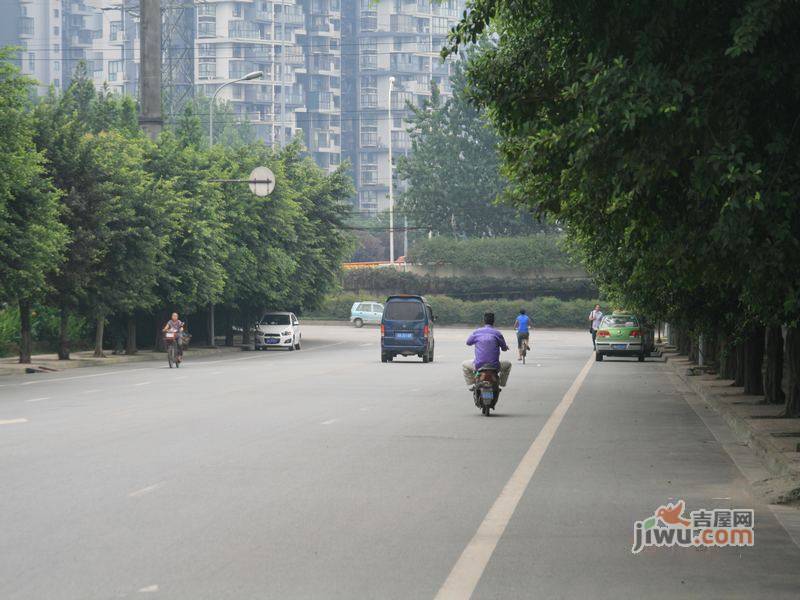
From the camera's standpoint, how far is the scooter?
22.5 m

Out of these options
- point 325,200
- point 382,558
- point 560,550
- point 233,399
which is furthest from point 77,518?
point 325,200

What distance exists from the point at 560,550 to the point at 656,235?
517 cm

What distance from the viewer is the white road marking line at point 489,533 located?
27.0 feet

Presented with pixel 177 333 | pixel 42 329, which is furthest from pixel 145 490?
pixel 42 329

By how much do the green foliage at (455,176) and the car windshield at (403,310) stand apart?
59.9 meters

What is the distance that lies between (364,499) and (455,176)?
317ft

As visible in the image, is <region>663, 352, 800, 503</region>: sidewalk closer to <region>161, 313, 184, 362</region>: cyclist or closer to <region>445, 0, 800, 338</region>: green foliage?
<region>445, 0, 800, 338</region>: green foliage

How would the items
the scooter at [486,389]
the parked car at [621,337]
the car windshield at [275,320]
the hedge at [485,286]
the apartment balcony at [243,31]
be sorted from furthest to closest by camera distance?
1. the apartment balcony at [243,31]
2. the hedge at [485,286]
3. the car windshield at [275,320]
4. the parked car at [621,337]
5. the scooter at [486,389]

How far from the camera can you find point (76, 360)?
44438mm

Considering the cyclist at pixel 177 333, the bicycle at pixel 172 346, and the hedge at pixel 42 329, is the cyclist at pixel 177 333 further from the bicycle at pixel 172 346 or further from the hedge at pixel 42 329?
the hedge at pixel 42 329

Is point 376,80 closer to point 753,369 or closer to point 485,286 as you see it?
point 485,286

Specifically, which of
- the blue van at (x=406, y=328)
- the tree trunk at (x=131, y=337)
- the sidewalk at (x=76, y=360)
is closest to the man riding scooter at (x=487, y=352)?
the sidewalk at (x=76, y=360)

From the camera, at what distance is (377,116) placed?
186 metres

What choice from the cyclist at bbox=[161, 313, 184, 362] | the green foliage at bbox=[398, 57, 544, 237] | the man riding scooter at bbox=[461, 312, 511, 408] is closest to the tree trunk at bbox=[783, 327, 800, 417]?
the man riding scooter at bbox=[461, 312, 511, 408]
